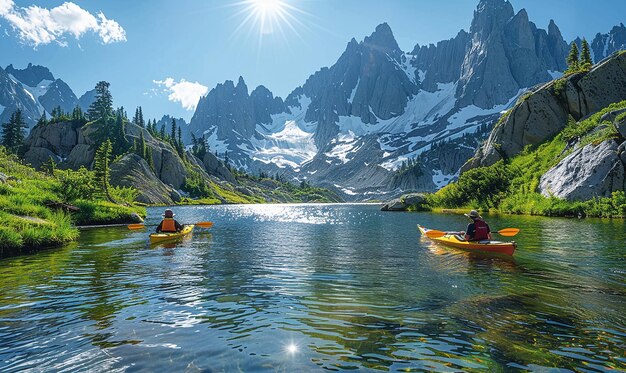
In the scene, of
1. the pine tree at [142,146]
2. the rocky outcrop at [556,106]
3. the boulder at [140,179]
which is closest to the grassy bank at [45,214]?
the rocky outcrop at [556,106]

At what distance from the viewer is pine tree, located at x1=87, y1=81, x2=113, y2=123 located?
165 meters

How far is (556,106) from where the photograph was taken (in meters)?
78.6

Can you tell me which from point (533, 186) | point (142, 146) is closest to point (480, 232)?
point (533, 186)

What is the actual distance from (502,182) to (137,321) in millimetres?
70868

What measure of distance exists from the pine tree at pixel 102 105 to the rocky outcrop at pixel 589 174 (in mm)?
166959

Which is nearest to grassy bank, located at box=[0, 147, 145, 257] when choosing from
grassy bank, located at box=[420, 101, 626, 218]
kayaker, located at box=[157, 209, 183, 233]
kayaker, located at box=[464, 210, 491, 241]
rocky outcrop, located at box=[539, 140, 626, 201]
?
kayaker, located at box=[157, 209, 183, 233]

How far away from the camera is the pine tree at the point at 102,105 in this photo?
165 meters

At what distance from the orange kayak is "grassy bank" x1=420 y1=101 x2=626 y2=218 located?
1231 inches

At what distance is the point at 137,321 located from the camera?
1008 cm

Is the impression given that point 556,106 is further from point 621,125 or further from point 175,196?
point 175,196

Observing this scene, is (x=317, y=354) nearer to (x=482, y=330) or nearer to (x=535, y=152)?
(x=482, y=330)

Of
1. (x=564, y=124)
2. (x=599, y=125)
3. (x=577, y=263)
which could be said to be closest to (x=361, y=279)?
(x=577, y=263)

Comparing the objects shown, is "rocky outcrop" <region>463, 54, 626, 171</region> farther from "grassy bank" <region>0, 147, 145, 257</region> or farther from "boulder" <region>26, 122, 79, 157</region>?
"boulder" <region>26, 122, 79, 157</region>

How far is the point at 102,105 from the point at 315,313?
185048 mm
